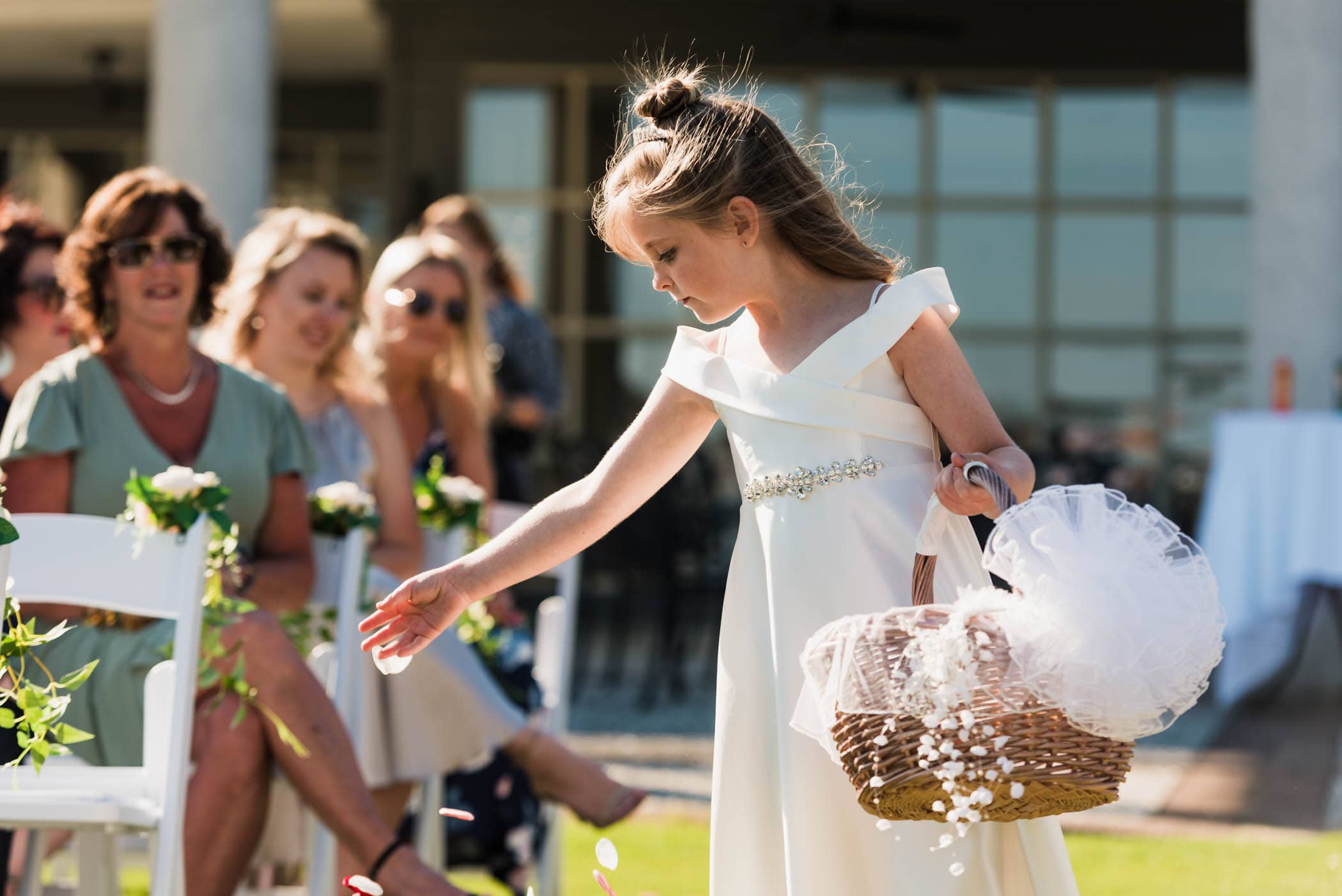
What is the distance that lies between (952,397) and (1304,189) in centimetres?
631

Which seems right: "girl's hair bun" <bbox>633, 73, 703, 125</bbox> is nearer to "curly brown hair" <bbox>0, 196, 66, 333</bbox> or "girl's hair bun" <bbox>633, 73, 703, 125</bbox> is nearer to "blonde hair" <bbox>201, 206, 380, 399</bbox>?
"blonde hair" <bbox>201, 206, 380, 399</bbox>

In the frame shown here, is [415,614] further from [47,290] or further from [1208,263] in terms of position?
[1208,263]

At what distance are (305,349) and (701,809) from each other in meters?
2.09

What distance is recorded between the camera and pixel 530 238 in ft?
36.9

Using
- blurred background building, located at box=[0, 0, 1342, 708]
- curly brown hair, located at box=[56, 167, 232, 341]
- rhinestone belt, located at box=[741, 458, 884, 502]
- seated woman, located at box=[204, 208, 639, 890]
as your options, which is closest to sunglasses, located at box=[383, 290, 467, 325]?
seated woman, located at box=[204, 208, 639, 890]

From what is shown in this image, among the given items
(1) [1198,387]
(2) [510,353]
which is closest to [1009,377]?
(1) [1198,387]

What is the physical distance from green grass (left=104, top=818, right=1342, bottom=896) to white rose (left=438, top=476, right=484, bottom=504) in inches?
39.3

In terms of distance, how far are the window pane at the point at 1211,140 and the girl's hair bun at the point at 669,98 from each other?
959 centimetres

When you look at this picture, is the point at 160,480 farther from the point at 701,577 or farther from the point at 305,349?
the point at 701,577

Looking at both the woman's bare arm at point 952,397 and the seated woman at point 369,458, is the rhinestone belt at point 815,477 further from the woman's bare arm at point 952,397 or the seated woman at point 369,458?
the seated woman at point 369,458

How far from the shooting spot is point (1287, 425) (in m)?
6.94

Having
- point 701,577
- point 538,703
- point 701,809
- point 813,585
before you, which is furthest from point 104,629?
point 701,577

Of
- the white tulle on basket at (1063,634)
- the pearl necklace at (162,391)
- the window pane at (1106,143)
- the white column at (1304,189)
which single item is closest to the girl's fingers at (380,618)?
the white tulle on basket at (1063,634)

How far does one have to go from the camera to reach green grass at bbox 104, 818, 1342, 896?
4.29 metres
